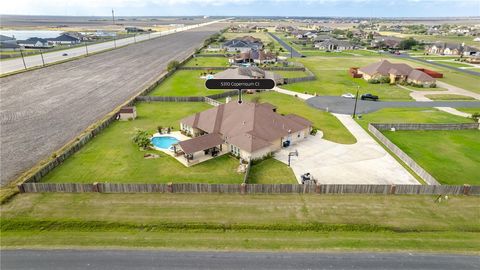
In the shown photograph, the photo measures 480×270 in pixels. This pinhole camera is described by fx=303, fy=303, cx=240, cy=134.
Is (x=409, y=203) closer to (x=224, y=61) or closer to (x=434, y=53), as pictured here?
(x=224, y=61)

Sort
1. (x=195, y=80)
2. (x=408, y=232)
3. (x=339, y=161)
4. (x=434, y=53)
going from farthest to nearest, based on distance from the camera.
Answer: (x=434, y=53) < (x=195, y=80) < (x=339, y=161) < (x=408, y=232)

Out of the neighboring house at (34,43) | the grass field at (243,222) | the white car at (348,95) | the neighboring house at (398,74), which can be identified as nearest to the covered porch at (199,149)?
the grass field at (243,222)

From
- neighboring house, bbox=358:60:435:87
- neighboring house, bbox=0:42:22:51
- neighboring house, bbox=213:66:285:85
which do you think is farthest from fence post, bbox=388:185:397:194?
neighboring house, bbox=0:42:22:51

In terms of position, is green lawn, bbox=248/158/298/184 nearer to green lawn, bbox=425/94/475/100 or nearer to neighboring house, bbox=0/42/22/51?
green lawn, bbox=425/94/475/100

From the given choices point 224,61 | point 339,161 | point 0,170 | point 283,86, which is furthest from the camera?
point 224,61

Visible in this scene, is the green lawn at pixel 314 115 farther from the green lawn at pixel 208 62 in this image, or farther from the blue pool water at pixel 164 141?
the green lawn at pixel 208 62

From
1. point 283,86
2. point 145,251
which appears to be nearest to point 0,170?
point 145,251

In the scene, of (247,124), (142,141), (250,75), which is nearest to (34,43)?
(250,75)
